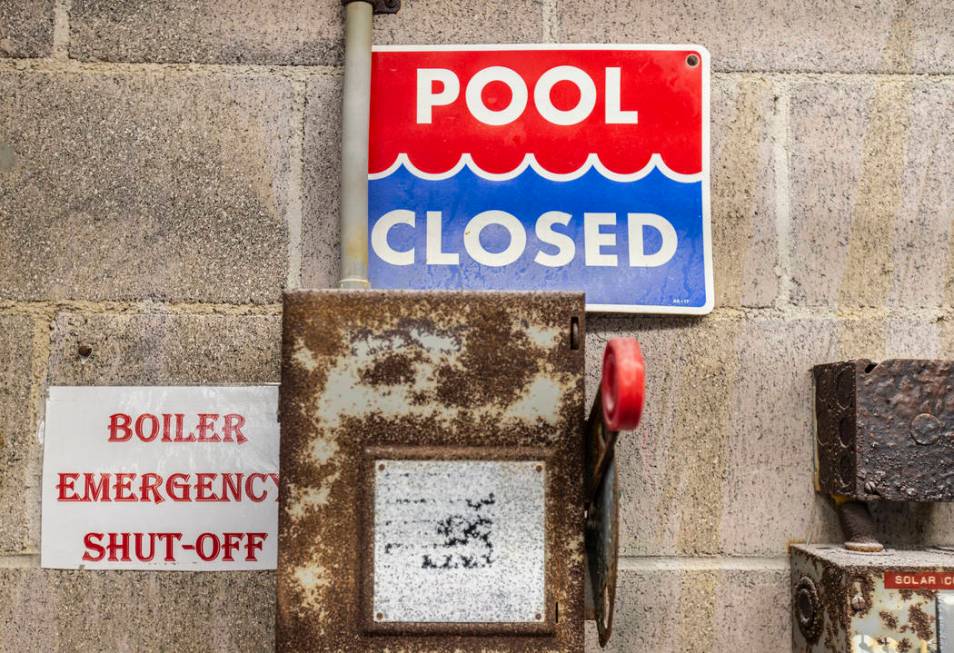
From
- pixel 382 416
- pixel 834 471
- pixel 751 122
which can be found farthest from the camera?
pixel 751 122

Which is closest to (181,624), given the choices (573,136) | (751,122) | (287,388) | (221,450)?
(221,450)

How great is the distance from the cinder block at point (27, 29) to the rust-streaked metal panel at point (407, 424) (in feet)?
2.28

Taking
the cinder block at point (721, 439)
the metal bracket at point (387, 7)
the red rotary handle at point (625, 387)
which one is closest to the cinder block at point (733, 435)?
the cinder block at point (721, 439)

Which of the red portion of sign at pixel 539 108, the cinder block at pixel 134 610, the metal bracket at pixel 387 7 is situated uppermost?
the metal bracket at pixel 387 7

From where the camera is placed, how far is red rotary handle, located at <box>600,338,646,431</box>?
2.41 feet

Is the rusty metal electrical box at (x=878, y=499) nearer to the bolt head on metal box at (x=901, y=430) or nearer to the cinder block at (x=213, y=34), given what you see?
the bolt head on metal box at (x=901, y=430)

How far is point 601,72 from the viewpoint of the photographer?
1.15m

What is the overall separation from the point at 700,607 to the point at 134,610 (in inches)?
33.3

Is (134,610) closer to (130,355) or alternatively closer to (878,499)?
(130,355)

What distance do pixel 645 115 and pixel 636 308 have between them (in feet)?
0.98

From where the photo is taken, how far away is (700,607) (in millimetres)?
1117

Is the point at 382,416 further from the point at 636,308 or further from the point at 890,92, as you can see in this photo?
the point at 890,92

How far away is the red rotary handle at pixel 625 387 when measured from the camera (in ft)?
2.41

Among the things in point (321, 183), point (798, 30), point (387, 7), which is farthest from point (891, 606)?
point (387, 7)
